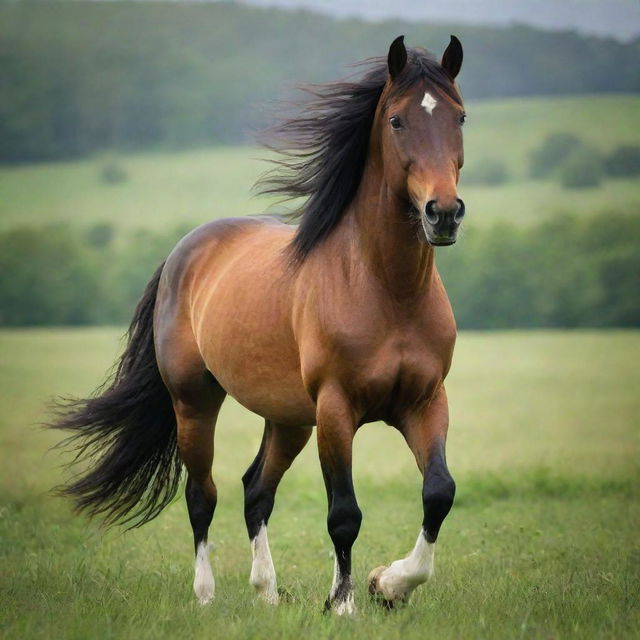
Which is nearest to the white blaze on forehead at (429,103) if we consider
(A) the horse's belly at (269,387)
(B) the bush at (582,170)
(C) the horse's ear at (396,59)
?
(C) the horse's ear at (396,59)

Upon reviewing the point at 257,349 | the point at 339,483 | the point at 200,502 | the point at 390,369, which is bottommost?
the point at 200,502

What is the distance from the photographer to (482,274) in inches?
1843

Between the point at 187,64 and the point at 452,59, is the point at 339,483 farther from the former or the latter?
the point at 187,64

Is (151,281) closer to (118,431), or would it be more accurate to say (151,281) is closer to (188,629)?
(118,431)

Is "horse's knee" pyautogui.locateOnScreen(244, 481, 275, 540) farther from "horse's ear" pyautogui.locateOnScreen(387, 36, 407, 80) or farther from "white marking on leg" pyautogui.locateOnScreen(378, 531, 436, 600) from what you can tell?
"horse's ear" pyautogui.locateOnScreen(387, 36, 407, 80)

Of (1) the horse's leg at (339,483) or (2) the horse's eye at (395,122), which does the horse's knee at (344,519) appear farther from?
(2) the horse's eye at (395,122)

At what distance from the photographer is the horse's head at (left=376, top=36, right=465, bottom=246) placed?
4.50 meters

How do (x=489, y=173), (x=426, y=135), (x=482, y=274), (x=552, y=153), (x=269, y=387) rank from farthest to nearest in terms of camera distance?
(x=489, y=173), (x=552, y=153), (x=482, y=274), (x=269, y=387), (x=426, y=135)

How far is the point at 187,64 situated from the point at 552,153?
4533 centimetres

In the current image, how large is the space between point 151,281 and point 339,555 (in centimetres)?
310

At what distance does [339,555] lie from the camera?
5258mm

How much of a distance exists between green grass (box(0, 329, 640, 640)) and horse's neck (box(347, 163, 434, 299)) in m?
1.63

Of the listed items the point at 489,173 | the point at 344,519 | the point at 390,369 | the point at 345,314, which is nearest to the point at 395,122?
the point at 345,314

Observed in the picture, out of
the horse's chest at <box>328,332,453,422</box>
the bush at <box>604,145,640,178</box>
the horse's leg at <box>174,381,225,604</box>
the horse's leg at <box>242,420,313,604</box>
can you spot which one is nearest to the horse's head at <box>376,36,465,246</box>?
the horse's chest at <box>328,332,453,422</box>
